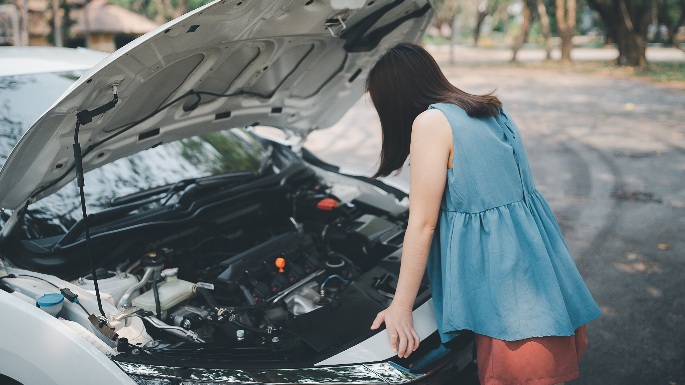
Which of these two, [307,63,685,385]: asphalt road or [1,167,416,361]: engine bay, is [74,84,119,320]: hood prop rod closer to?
[1,167,416,361]: engine bay

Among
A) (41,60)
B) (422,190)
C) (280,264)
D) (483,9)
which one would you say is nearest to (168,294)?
(280,264)

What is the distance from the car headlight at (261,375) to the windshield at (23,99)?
5.03 feet

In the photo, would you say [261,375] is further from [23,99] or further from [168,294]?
[23,99]

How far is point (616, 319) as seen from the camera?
339 centimetres

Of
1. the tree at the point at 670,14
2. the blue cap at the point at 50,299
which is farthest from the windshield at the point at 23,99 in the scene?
the tree at the point at 670,14

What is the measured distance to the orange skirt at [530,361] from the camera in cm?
162

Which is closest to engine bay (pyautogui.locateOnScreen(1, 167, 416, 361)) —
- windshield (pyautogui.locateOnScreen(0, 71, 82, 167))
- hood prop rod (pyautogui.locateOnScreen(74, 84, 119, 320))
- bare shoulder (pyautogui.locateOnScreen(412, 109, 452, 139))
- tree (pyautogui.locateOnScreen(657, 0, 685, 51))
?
hood prop rod (pyautogui.locateOnScreen(74, 84, 119, 320))

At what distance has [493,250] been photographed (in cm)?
161

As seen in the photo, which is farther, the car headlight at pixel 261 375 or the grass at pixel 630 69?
the grass at pixel 630 69

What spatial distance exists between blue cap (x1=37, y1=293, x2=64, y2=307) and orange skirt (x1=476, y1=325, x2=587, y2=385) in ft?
4.83

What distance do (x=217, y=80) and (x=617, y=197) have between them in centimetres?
479

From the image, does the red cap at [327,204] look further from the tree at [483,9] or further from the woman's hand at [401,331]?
the tree at [483,9]

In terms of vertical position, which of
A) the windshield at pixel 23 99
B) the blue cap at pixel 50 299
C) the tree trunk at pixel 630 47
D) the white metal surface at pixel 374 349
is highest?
the windshield at pixel 23 99

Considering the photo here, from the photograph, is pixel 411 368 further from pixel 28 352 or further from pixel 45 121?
pixel 45 121
